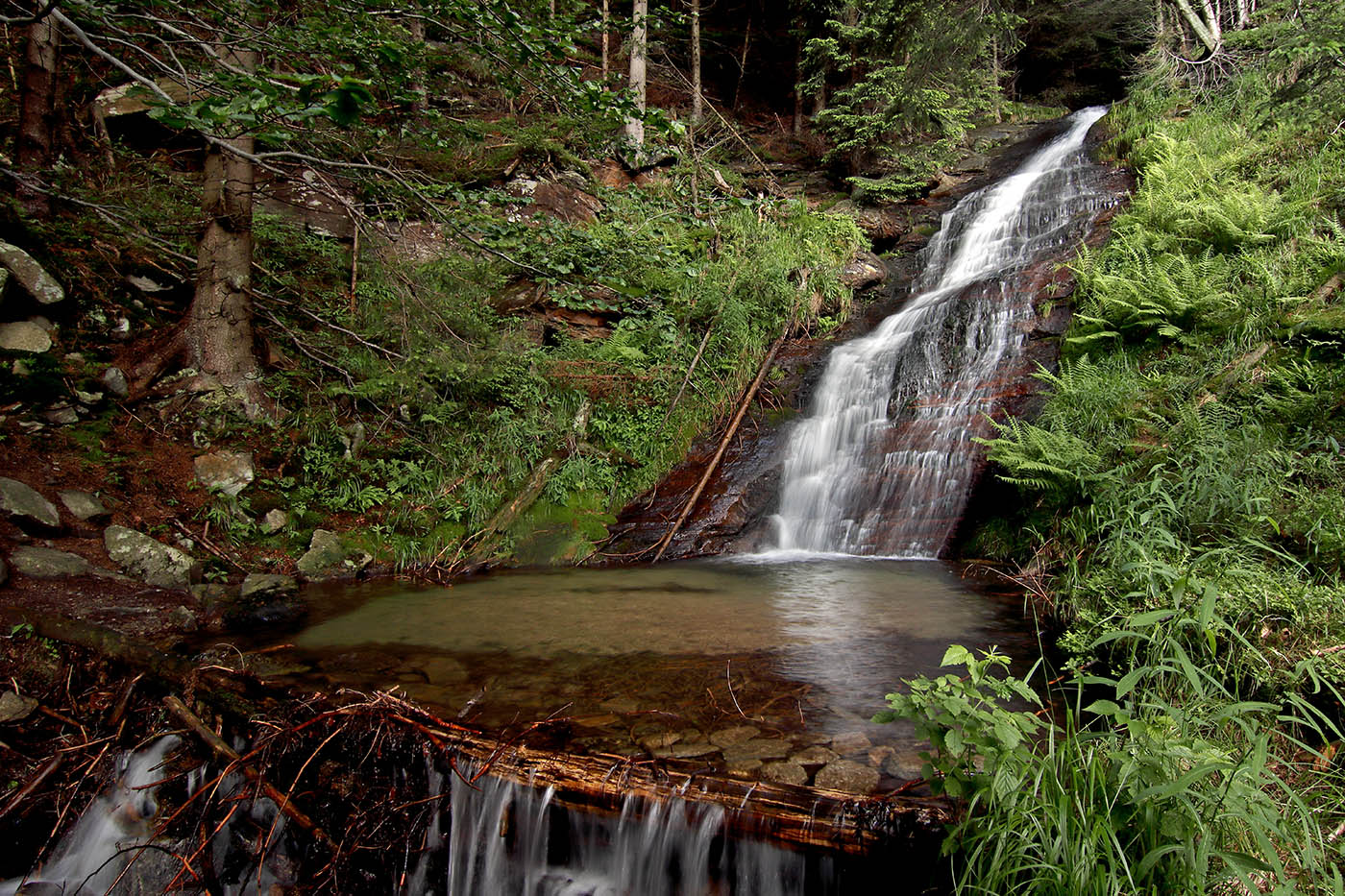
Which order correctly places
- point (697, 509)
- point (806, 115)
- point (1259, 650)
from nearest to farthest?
point (1259, 650) < point (697, 509) < point (806, 115)

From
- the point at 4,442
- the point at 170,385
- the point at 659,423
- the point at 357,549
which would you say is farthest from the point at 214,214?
the point at 659,423

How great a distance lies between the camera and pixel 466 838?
2.62 meters

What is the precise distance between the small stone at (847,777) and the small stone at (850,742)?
93 mm

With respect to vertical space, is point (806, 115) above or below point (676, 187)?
above

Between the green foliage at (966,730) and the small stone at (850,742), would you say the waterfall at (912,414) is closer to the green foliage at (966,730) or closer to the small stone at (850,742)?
the small stone at (850,742)

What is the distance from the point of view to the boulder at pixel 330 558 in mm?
5879

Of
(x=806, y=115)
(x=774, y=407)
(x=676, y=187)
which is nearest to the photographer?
(x=774, y=407)

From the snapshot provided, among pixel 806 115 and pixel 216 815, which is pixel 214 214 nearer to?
pixel 216 815

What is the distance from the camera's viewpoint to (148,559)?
4.85m

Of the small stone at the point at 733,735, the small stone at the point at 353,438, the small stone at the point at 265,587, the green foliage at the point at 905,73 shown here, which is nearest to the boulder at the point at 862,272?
the green foliage at the point at 905,73

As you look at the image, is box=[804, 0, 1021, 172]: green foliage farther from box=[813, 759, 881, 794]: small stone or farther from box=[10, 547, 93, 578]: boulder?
box=[10, 547, 93, 578]: boulder

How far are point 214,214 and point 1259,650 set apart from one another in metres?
8.66

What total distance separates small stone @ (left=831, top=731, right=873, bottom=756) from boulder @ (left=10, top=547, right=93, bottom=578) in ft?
16.4

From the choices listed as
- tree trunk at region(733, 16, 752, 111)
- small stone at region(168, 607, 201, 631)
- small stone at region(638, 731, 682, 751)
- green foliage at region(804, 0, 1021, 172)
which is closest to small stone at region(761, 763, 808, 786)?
small stone at region(638, 731, 682, 751)
